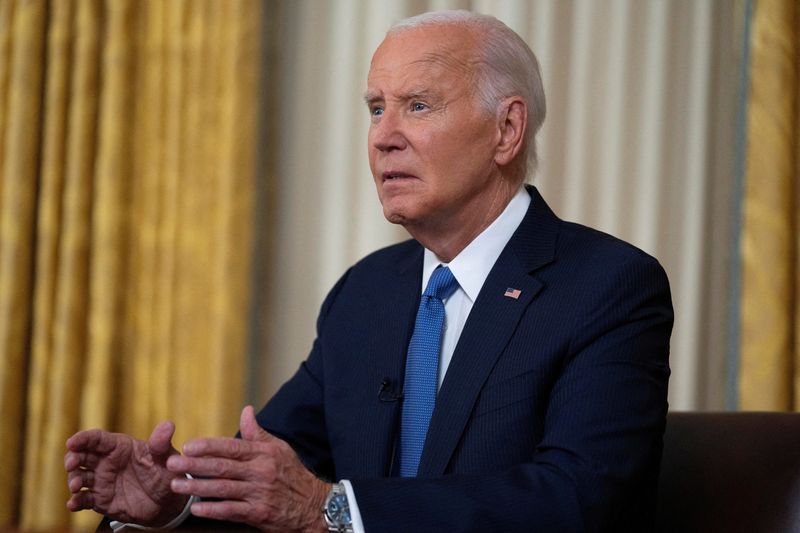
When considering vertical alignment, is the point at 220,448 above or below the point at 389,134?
below

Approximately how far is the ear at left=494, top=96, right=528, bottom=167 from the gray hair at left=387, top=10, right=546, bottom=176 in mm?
22

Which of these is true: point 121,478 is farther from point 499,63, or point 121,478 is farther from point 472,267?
point 499,63

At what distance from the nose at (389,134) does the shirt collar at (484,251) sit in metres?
0.30

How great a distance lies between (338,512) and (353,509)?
0.03 meters

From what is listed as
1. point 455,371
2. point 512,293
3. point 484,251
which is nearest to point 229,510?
point 455,371

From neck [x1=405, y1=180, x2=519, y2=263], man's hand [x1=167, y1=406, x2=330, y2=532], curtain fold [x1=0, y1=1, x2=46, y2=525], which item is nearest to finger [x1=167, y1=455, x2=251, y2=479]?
man's hand [x1=167, y1=406, x2=330, y2=532]

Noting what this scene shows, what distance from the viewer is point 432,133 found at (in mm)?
2383

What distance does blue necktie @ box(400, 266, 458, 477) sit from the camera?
7.36 feet

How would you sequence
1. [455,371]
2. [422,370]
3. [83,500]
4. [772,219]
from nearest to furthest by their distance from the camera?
[83,500], [455,371], [422,370], [772,219]

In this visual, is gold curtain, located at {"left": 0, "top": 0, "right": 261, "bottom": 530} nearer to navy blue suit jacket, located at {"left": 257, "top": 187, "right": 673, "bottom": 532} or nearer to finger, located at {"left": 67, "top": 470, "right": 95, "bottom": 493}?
navy blue suit jacket, located at {"left": 257, "top": 187, "right": 673, "bottom": 532}

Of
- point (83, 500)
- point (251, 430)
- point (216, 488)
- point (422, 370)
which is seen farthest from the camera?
point (422, 370)

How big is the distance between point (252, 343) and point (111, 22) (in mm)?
1312

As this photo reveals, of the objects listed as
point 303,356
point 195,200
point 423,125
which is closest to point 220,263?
point 195,200

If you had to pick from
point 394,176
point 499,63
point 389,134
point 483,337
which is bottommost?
point 483,337
